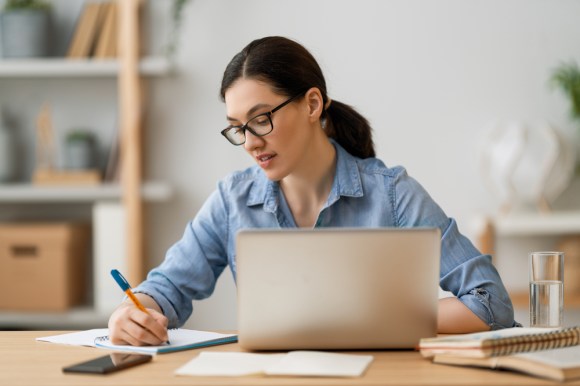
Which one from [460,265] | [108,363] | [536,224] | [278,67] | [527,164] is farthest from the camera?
[527,164]

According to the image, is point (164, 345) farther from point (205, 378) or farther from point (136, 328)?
point (205, 378)

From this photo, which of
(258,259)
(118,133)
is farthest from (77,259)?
(258,259)

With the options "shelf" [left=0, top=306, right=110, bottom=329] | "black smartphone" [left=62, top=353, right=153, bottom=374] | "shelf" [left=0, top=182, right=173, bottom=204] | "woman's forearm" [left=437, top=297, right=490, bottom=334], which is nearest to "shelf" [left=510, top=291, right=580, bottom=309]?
"shelf" [left=0, top=182, right=173, bottom=204]

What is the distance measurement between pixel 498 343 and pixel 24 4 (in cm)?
293

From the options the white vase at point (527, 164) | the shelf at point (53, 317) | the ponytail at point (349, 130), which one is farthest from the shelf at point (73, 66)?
the ponytail at point (349, 130)

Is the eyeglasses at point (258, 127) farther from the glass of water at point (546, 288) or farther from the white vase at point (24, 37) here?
the white vase at point (24, 37)

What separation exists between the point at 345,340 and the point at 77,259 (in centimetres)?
248

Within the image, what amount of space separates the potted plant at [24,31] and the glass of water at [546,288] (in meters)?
2.67

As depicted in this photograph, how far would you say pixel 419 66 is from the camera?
3.74 m

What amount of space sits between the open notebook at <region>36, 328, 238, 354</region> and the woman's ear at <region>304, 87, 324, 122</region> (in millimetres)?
555

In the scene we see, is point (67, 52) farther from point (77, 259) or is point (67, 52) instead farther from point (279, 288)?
point (279, 288)

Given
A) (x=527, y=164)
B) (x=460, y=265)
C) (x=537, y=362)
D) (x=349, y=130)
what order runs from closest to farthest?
(x=537, y=362)
(x=460, y=265)
(x=349, y=130)
(x=527, y=164)

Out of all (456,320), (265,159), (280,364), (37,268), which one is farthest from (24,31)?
(280,364)

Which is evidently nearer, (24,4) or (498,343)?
(498,343)
